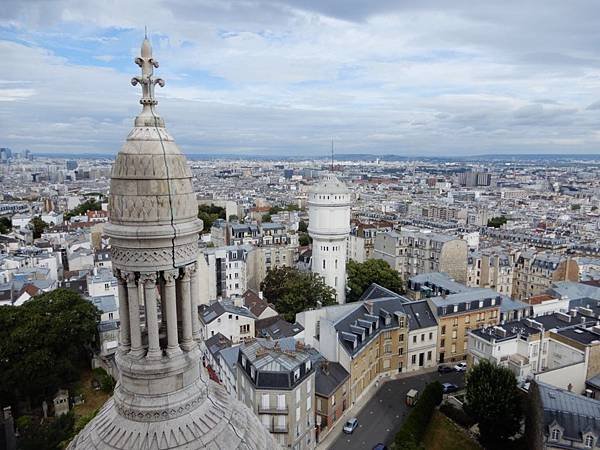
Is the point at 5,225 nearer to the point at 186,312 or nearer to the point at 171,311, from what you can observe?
the point at 186,312

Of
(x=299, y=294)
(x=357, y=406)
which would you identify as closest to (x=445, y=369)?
(x=357, y=406)

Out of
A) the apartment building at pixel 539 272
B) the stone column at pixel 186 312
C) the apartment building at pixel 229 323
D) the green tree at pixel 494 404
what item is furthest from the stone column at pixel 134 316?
the apartment building at pixel 539 272

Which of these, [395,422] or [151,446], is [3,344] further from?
[151,446]

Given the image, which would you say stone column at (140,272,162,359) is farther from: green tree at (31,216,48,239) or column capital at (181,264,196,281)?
green tree at (31,216,48,239)

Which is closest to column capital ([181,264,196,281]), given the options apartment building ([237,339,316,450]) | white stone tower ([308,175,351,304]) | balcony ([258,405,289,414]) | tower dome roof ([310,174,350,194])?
apartment building ([237,339,316,450])

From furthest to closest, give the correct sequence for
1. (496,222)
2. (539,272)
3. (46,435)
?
(496,222), (539,272), (46,435)

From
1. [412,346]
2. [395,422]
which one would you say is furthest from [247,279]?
[395,422]

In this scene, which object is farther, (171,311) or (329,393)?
(329,393)
